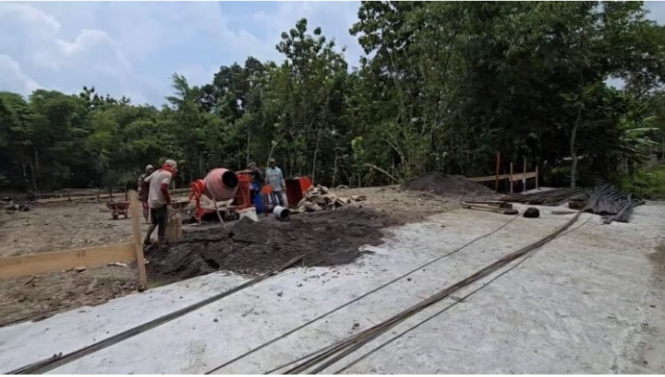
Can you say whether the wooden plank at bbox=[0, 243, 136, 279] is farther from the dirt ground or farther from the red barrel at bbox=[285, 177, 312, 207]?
the red barrel at bbox=[285, 177, 312, 207]

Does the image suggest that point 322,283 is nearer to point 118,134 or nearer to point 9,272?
point 9,272

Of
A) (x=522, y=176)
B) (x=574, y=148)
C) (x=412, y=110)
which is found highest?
(x=412, y=110)

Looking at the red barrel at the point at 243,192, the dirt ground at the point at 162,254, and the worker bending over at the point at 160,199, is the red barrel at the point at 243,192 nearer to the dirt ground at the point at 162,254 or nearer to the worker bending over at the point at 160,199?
the dirt ground at the point at 162,254

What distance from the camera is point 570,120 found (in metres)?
13.6

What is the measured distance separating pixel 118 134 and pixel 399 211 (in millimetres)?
19124

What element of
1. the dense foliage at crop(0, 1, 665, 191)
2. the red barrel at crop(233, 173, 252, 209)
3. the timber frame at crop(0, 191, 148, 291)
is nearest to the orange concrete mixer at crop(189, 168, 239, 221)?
A: the red barrel at crop(233, 173, 252, 209)

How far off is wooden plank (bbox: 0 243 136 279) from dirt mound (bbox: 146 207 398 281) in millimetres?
711

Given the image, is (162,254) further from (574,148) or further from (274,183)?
(574,148)

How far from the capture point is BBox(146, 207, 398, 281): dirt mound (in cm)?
496

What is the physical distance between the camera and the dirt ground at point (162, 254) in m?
4.36

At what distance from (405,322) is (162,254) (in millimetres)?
3761

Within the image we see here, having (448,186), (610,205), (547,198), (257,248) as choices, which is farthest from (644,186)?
(257,248)

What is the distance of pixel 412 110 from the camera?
1559cm

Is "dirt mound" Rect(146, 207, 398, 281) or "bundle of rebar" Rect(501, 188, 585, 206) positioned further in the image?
"bundle of rebar" Rect(501, 188, 585, 206)
